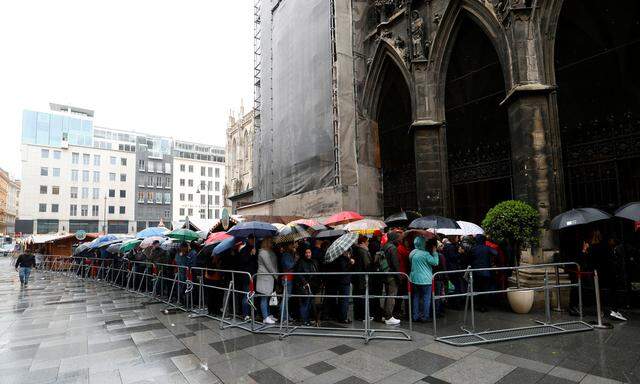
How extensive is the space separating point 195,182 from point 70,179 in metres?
22.3

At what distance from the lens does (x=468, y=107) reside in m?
15.5

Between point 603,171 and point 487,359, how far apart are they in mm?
7542

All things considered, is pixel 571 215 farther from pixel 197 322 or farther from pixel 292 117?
pixel 292 117

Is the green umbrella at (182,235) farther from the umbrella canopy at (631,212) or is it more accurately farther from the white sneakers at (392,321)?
the umbrella canopy at (631,212)

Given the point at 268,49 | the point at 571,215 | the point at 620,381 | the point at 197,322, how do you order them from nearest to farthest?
the point at 620,381
the point at 571,215
the point at 197,322
the point at 268,49

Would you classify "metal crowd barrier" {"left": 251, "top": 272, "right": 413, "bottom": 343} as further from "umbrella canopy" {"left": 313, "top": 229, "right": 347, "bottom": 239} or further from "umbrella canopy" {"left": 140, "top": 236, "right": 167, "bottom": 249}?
"umbrella canopy" {"left": 140, "top": 236, "right": 167, "bottom": 249}

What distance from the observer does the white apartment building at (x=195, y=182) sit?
74125 millimetres

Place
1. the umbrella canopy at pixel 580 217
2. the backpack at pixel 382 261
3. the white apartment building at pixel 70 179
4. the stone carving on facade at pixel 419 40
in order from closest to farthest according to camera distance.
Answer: the umbrella canopy at pixel 580 217, the backpack at pixel 382 261, the stone carving on facade at pixel 419 40, the white apartment building at pixel 70 179

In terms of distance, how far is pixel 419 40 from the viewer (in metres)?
13.0

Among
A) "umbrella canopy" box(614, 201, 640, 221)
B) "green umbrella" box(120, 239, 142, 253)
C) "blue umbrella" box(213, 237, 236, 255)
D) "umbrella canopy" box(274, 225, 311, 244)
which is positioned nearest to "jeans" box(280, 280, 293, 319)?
"umbrella canopy" box(274, 225, 311, 244)

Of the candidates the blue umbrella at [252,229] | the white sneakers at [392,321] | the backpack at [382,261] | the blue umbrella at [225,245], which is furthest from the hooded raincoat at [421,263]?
the blue umbrella at [225,245]

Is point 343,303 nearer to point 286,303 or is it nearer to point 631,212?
point 286,303

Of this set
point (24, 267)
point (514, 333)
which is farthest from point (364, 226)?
point (24, 267)

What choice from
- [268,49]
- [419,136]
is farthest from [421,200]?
[268,49]
